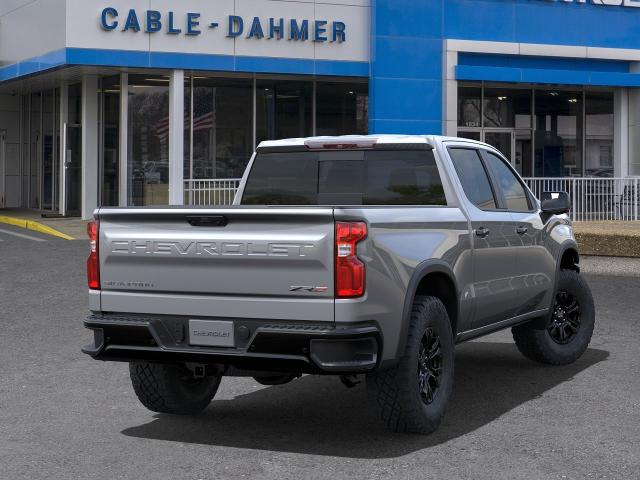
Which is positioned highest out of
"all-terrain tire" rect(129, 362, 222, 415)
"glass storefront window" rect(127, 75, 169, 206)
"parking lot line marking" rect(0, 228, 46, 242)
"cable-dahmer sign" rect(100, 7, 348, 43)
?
"cable-dahmer sign" rect(100, 7, 348, 43)

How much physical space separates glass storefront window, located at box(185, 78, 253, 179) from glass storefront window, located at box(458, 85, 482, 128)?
18.6ft

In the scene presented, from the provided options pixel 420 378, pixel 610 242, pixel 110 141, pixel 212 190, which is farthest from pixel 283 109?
pixel 420 378

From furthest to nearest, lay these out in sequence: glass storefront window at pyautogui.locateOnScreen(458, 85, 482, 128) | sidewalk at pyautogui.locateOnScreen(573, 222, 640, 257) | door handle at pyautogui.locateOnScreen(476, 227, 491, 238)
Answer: glass storefront window at pyautogui.locateOnScreen(458, 85, 482, 128), sidewalk at pyautogui.locateOnScreen(573, 222, 640, 257), door handle at pyautogui.locateOnScreen(476, 227, 491, 238)

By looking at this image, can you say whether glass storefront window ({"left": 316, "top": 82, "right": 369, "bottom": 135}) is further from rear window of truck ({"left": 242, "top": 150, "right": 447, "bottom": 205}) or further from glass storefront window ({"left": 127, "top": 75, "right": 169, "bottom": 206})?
rear window of truck ({"left": 242, "top": 150, "right": 447, "bottom": 205})

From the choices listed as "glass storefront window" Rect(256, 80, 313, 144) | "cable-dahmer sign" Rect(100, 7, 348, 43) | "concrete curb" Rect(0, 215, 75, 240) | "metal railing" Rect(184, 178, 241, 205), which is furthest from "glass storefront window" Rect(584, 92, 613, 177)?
"concrete curb" Rect(0, 215, 75, 240)

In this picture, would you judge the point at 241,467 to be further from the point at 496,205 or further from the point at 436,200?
the point at 496,205

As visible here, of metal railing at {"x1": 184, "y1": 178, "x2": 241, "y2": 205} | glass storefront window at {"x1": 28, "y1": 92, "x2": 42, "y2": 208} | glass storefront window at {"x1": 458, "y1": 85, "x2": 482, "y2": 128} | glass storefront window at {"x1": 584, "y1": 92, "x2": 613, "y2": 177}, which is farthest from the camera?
glass storefront window at {"x1": 28, "y1": 92, "x2": 42, "y2": 208}

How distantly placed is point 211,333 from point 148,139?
814 inches

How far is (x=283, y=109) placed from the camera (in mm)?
28125

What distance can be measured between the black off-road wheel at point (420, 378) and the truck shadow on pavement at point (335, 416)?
0.48 ft

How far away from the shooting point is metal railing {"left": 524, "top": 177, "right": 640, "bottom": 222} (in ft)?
81.4

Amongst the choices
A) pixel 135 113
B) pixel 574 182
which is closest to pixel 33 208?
pixel 135 113

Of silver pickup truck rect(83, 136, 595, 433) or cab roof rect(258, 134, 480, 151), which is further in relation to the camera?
cab roof rect(258, 134, 480, 151)

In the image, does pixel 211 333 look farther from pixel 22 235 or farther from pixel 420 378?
pixel 22 235
